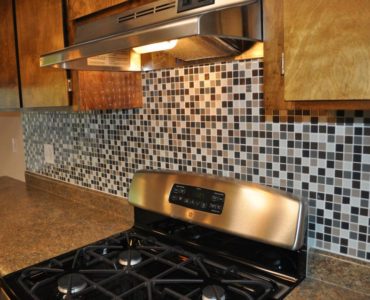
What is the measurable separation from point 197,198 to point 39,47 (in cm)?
87

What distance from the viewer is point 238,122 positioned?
3.66 feet

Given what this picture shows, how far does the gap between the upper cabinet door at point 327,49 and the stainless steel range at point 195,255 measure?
1.18 feet

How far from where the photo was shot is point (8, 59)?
1651 millimetres

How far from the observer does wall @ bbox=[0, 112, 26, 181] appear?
2.31 meters

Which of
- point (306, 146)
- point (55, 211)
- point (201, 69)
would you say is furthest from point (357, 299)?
point (55, 211)

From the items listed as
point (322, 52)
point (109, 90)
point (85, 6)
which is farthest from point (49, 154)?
point (322, 52)

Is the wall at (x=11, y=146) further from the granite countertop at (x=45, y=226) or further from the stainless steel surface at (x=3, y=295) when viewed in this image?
the stainless steel surface at (x=3, y=295)

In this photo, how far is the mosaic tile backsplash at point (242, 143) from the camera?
910 millimetres

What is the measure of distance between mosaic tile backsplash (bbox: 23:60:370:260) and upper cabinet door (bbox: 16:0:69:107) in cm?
27

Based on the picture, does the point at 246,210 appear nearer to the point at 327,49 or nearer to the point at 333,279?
the point at 333,279

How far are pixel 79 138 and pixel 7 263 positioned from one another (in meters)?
0.78

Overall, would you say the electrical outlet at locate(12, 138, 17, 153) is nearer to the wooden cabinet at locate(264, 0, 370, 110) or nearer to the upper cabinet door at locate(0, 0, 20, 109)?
the upper cabinet door at locate(0, 0, 20, 109)

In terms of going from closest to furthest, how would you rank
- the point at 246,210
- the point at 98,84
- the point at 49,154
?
the point at 246,210, the point at 98,84, the point at 49,154

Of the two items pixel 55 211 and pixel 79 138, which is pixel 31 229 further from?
pixel 79 138
